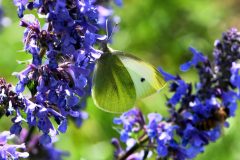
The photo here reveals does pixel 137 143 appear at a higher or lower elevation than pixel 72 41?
higher

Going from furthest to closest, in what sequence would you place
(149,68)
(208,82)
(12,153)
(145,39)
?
(145,39) → (208,82) → (149,68) → (12,153)

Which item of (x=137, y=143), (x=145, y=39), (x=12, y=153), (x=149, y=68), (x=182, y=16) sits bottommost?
(x=12, y=153)

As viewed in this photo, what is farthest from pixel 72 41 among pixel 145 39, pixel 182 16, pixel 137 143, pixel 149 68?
pixel 182 16

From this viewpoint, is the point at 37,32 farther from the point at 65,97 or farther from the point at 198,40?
the point at 198,40

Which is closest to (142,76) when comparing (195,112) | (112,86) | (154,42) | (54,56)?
(112,86)

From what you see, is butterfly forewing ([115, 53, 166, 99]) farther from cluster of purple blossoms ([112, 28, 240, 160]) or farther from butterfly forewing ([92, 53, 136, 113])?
cluster of purple blossoms ([112, 28, 240, 160])

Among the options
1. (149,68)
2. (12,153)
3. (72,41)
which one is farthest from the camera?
(149,68)

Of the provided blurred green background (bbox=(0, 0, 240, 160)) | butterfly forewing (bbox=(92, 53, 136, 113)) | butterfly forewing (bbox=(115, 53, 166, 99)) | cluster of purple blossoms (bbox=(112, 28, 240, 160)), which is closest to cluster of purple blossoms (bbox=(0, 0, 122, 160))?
butterfly forewing (bbox=(92, 53, 136, 113))

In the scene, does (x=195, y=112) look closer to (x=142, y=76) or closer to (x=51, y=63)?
(x=142, y=76)
